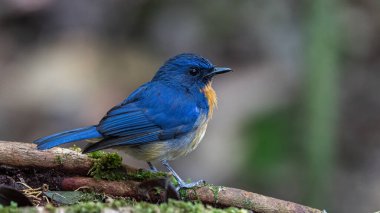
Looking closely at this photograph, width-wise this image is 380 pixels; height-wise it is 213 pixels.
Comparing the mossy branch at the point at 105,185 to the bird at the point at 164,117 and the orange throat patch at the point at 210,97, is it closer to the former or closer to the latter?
the bird at the point at 164,117

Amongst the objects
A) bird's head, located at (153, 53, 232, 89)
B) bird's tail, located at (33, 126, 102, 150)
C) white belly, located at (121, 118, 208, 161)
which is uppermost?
bird's head, located at (153, 53, 232, 89)

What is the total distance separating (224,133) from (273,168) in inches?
37.1

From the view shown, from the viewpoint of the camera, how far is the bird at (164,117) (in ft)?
14.8

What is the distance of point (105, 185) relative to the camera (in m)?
3.77

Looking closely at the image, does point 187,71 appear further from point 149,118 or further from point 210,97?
point 149,118

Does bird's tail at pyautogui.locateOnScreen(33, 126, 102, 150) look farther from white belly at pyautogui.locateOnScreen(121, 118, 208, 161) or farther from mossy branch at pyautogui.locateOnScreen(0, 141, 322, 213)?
white belly at pyautogui.locateOnScreen(121, 118, 208, 161)

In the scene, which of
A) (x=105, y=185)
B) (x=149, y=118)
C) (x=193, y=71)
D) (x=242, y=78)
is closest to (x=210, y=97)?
(x=193, y=71)

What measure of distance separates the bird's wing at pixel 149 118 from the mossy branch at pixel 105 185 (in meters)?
0.55

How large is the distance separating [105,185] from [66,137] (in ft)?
1.73

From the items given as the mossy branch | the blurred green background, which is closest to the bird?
the mossy branch

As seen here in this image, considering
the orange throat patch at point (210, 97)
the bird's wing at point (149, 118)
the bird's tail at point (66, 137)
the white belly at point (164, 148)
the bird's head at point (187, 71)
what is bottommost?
the white belly at point (164, 148)

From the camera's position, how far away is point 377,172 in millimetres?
8219

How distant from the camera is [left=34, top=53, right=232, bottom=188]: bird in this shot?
4.52 meters

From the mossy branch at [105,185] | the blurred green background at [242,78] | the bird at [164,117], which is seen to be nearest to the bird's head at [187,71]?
the bird at [164,117]
